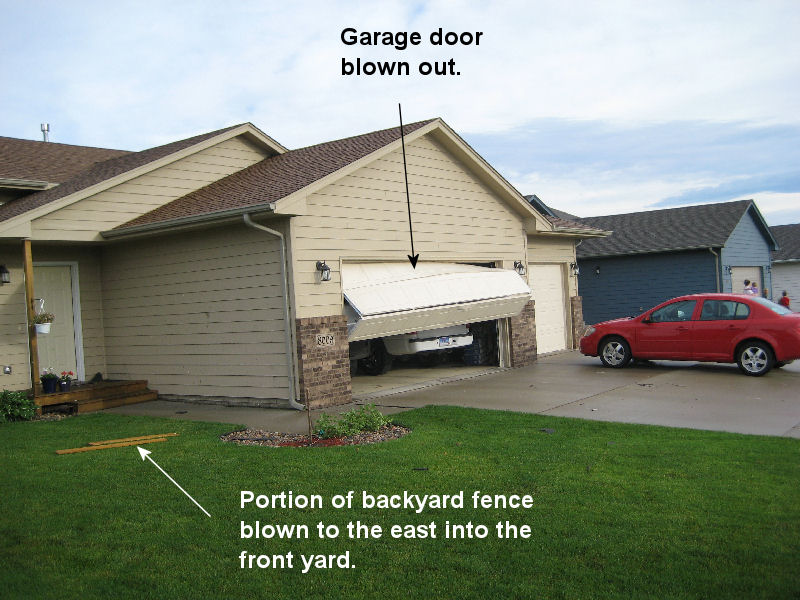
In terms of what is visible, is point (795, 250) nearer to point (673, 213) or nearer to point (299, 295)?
point (673, 213)

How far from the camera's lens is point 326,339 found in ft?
39.0

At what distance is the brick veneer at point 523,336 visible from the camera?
16.3 m

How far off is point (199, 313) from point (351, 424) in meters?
4.96

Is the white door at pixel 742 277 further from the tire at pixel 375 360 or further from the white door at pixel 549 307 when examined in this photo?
the tire at pixel 375 360

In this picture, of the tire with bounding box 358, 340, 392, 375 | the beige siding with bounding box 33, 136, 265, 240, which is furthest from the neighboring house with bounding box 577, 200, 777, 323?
the beige siding with bounding box 33, 136, 265, 240

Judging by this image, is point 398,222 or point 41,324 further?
point 398,222

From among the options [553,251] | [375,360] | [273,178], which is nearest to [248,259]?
[273,178]

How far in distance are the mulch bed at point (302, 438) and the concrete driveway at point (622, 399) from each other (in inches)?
16.9

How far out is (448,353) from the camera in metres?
18.6

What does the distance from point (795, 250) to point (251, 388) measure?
3208cm

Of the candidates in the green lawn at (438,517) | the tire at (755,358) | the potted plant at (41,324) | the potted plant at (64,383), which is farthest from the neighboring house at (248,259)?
the tire at (755,358)

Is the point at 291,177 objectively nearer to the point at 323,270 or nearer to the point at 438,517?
the point at 323,270

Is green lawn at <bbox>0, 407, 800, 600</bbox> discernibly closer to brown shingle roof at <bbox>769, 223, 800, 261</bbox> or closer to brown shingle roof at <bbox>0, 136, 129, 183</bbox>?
brown shingle roof at <bbox>0, 136, 129, 183</bbox>

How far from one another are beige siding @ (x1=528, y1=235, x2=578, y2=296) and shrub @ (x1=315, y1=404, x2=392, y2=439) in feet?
31.5
